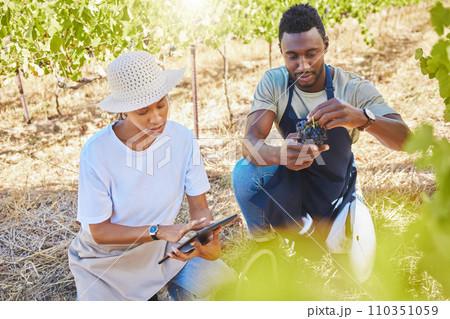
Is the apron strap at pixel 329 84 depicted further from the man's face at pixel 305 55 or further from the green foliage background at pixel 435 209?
the green foliage background at pixel 435 209

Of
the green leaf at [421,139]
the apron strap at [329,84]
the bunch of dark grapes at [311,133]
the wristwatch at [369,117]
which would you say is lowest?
the bunch of dark grapes at [311,133]

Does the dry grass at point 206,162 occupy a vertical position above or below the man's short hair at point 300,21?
below

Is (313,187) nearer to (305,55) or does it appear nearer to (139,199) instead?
(305,55)

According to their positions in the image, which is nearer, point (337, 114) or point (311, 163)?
point (337, 114)

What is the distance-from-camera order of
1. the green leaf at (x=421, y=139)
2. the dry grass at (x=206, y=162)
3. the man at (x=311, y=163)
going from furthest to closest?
the dry grass at (x=206, y=162), the man at (x=311, y=163), the green leaf at (x=421, y=139)

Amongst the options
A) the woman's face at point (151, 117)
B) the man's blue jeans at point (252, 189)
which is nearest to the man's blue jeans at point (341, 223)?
the man's blue jeans at point (252, 189)

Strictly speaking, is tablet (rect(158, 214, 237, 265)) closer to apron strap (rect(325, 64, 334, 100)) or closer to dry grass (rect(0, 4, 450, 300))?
dry grass (rect(0, 4, 450, 300))

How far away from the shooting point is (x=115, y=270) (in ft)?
6.28

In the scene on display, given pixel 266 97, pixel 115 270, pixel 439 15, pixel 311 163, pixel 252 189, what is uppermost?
pixel 439 15

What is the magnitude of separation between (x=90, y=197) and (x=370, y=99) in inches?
55.0

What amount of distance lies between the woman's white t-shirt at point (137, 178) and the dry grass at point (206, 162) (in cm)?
82

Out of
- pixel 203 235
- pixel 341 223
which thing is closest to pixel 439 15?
pixel 203 235

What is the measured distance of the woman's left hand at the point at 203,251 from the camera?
71.1 inches

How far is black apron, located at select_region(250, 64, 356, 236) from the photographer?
2168 millimetres
